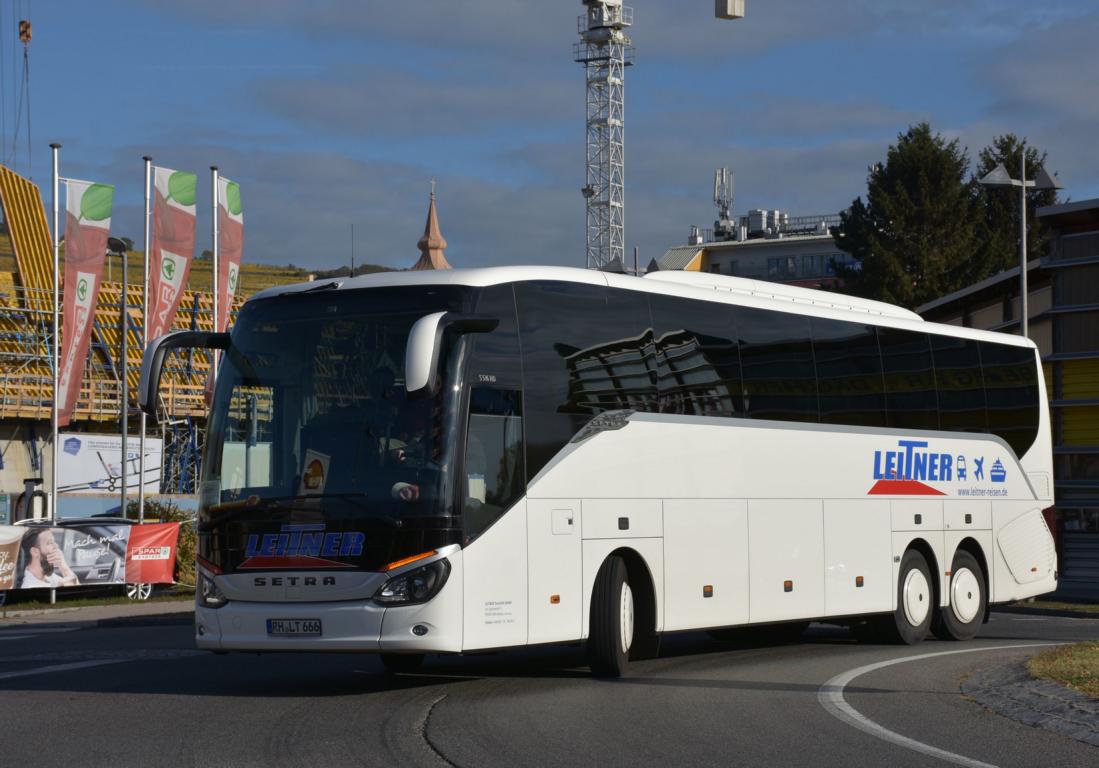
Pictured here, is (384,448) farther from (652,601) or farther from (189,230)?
(189,230)

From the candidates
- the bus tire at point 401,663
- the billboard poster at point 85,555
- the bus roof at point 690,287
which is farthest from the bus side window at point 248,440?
the billboard poster at point 85,555

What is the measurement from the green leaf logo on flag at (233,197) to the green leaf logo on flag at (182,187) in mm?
2348

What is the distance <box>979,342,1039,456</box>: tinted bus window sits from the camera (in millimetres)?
21859

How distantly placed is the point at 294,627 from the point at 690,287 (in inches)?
235

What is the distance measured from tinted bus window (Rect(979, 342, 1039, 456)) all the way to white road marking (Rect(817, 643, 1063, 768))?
5.78m

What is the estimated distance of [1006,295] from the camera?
136 ft

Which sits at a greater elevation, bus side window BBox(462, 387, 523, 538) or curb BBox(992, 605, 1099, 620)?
A: bus side window BBox(462, 387, 523, 538)

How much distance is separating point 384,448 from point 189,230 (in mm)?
31187

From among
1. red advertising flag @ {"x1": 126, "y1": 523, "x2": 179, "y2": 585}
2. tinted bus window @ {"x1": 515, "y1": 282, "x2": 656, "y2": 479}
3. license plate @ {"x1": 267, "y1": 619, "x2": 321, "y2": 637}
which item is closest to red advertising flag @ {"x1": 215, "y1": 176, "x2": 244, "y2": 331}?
red advertising flag @ {"x1": 126, "y1": 523, "x2": 179, "y2": 585}

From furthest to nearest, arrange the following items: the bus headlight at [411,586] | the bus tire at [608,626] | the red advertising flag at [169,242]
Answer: the red advertising flag at [169,242]
the bus tire at [608,626]
the bus headlight at [411,586]

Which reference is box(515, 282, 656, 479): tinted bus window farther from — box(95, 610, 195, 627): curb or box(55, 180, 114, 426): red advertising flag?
box(55, 180, 114, 426): red advertising flag

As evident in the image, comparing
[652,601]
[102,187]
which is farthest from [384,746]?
[102,187]

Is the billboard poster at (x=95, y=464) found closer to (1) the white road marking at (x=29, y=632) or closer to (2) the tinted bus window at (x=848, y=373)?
(1) the white road marking at (x=29, y=632)

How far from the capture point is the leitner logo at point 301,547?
→ 12719 mm
